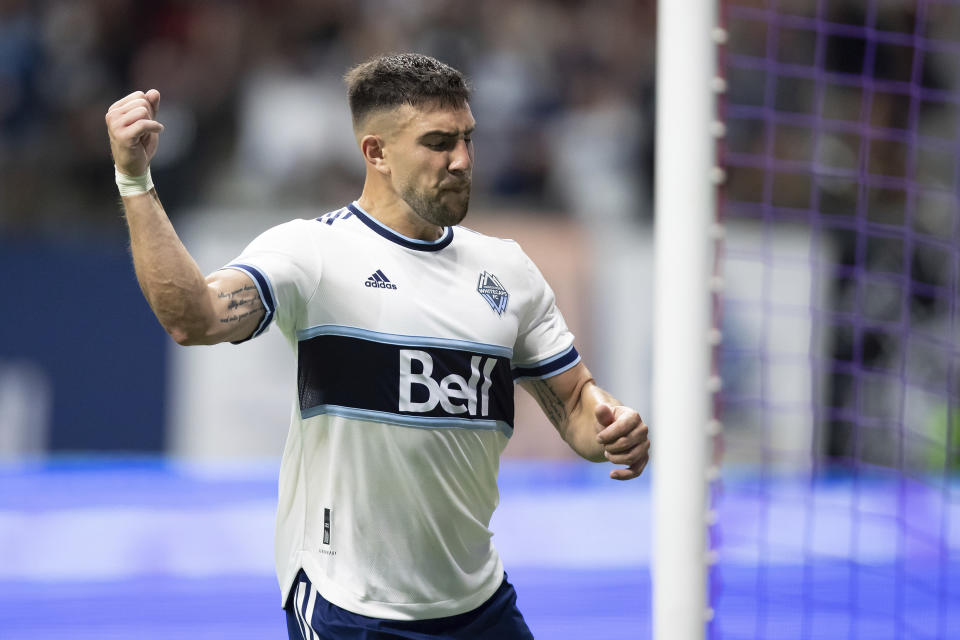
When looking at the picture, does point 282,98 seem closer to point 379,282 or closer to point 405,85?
point 405,85

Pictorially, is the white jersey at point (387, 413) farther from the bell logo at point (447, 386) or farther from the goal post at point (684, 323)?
the goal post at point (684, 323)

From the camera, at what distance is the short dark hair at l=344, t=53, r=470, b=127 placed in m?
3.16

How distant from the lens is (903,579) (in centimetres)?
633

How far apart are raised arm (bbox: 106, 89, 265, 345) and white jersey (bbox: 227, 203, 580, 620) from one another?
1.10ft

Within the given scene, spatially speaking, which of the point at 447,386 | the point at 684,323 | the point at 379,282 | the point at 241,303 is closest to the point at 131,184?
the point at 241,303

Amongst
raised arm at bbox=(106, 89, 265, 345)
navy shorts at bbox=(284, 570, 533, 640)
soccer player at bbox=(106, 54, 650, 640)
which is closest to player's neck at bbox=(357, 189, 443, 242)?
soccer player at bbox=(106, 54, 650, 640)

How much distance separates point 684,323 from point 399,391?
1.01 meters

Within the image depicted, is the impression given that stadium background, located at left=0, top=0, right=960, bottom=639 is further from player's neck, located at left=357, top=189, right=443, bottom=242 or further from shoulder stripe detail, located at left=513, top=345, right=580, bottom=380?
player's neck, located at left=357, top=189, right=443, bottom=242

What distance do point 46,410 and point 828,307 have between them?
6.02 m

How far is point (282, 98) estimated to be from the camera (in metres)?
10.5

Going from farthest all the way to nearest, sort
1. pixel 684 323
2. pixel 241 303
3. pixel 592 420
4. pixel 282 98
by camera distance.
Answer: pixel 282 98
pixel 684 323
pixel 592 420
pixel 241 303

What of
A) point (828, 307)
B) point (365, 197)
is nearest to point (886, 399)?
point (828, 307)

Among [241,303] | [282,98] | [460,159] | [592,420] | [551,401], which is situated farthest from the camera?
[282,98]

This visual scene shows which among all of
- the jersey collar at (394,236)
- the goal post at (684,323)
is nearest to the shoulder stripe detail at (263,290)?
the jersey collar at (394,236)
